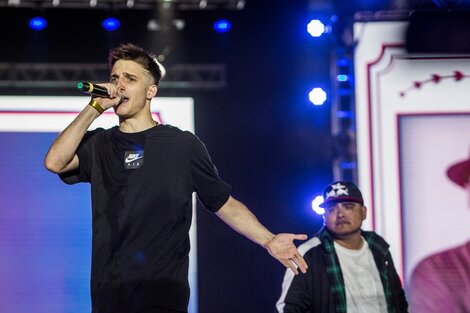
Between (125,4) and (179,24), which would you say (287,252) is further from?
(179,24)

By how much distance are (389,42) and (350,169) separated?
0.93 metres

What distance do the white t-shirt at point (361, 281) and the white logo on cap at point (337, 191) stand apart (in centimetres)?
32

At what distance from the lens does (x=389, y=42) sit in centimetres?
582

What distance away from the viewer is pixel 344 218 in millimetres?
4871

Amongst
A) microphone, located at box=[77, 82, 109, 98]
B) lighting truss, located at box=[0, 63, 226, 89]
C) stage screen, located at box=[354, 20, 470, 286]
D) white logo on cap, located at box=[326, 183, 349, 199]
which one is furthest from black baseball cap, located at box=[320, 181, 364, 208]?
microphone, located at box=[77, 82, 109, 98]

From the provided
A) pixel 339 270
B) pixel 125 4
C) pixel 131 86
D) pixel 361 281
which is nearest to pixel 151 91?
pixel 131 86

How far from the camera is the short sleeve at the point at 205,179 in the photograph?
3051mm

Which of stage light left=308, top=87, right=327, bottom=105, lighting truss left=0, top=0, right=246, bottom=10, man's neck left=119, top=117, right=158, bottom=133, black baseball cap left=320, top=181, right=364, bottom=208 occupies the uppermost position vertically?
lighting truss left=0, top=0, right=246, bottom=10

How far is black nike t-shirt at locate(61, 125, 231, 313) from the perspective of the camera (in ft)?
9.33

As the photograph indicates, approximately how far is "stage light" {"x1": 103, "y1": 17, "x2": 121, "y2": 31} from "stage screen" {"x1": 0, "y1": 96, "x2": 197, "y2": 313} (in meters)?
0.60

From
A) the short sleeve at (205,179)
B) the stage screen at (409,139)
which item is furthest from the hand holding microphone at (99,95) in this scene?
the stage screen at (409,139)

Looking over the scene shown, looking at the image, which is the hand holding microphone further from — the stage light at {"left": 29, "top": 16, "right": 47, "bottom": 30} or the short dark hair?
the stage light at {"left": 29, "top": 16, "right": 47, "bottom": 30}

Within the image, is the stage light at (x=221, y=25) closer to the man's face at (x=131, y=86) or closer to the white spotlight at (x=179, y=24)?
the white spotlight at (x=179, y=24)

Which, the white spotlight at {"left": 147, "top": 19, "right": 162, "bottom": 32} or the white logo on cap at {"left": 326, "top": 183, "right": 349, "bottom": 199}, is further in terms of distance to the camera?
the white spotlight at {"left": 147, "top": 19, "right": 162, "bottom": 32}
